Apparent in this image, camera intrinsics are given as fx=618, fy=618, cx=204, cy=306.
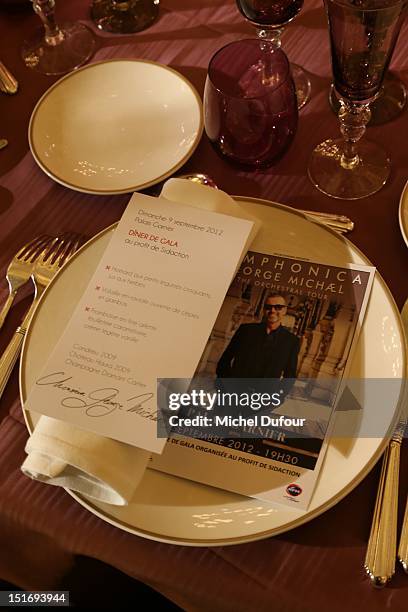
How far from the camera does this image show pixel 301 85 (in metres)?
0.71

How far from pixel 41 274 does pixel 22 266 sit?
0.09 ft

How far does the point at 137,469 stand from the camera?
45 cm

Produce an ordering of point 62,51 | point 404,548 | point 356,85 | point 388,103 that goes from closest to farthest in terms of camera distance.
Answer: point 404,548
point 356,85
point 388,103
point 62,51

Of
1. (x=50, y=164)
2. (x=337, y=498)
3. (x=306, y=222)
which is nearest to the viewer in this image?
(x=337, y=498)

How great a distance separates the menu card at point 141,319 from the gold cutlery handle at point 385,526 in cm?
17

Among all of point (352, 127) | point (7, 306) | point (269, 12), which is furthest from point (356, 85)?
point (7, 306)

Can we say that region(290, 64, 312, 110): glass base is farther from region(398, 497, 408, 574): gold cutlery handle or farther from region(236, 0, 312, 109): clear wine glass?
region(398, 497, 408, 574): gold cutlery handle

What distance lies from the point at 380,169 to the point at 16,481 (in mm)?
454

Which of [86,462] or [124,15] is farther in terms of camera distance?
[124,15]

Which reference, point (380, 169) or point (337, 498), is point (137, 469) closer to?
point (337, 498)

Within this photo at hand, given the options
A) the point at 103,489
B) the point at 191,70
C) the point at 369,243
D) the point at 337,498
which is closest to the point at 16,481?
the point at 103,489

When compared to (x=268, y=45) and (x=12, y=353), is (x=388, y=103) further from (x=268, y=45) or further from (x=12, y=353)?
(x=12, y=353)

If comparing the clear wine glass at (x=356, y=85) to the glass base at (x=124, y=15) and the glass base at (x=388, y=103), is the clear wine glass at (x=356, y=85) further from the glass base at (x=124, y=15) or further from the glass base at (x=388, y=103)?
the glass base at (x=124, y=15)

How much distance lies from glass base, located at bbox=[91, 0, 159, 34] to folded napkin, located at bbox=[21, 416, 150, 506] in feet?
1.88
